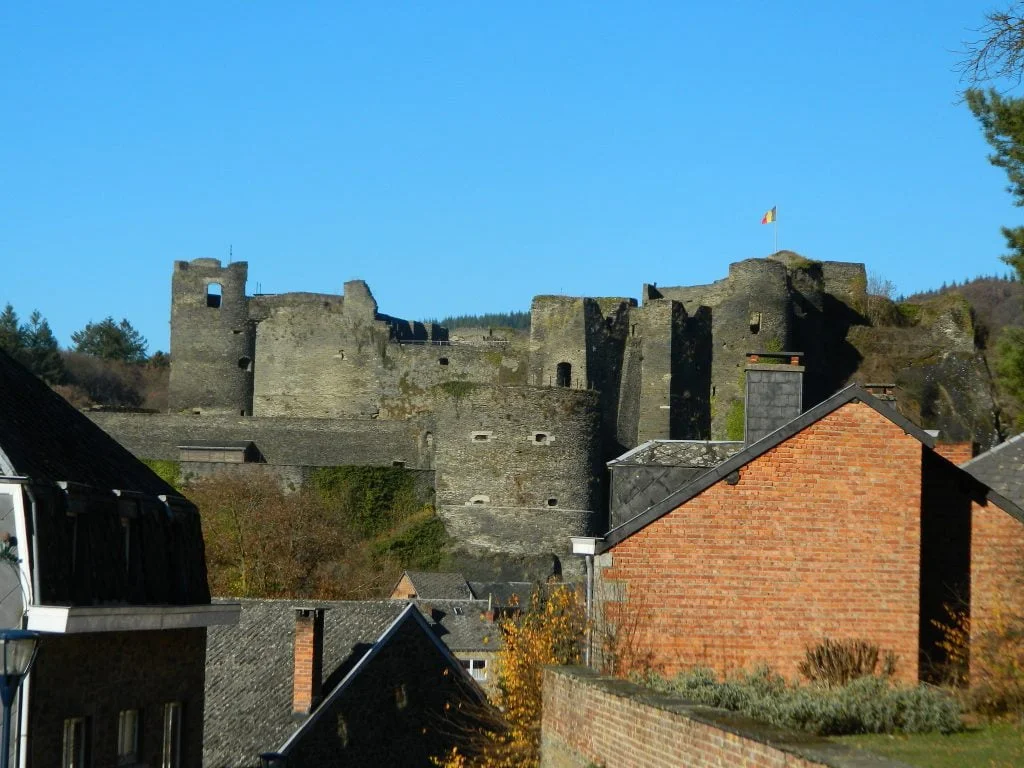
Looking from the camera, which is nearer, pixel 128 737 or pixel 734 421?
pixel 128 737

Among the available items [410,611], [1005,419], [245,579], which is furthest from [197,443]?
[410,611]

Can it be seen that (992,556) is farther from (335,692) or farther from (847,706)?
(335,692)

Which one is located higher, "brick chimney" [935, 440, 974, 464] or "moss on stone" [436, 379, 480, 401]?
"moss on stone" [436, 379, 480, 401]

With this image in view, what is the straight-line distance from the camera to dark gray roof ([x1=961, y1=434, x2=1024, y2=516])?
644 inches

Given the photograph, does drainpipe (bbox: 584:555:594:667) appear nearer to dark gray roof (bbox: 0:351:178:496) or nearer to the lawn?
dark gray roof (bbox: 0:351:178:496)

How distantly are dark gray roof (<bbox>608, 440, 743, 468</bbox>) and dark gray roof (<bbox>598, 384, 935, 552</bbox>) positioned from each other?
3153mm

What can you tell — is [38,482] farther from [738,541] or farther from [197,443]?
[197,443]

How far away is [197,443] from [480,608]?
14.6 metres

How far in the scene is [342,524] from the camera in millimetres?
44781

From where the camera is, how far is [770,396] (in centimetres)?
1639

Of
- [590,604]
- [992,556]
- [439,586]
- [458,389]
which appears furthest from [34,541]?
[458,389]

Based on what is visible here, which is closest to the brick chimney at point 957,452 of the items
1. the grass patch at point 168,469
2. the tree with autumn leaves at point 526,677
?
the tree with autumn leaves at point 526,677

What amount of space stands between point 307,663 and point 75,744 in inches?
313

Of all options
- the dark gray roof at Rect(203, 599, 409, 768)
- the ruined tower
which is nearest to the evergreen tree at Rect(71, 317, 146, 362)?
the ruined tower
